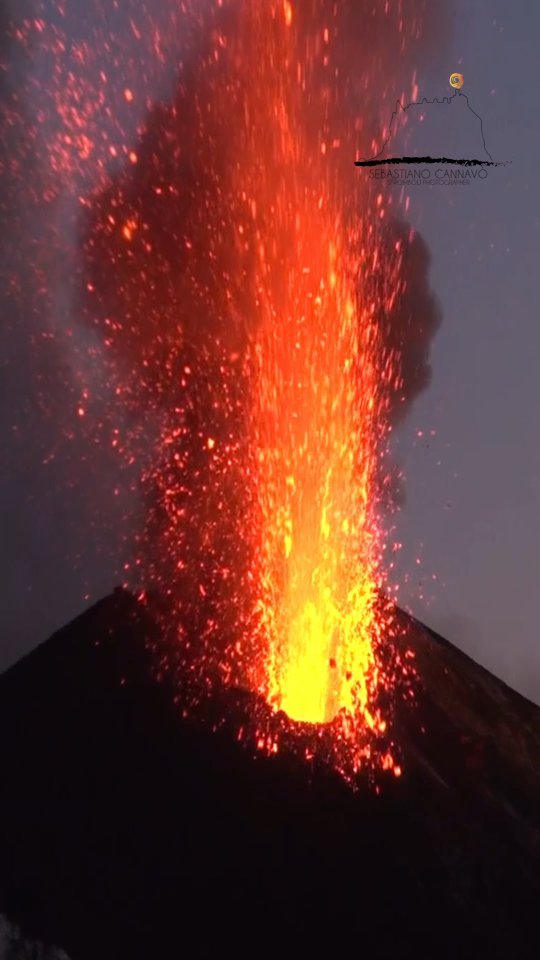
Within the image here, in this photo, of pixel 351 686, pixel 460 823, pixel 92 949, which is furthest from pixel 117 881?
pixel 351 686

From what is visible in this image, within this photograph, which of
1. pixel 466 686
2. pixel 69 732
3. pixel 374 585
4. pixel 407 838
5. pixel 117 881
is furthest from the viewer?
pixel 374 585

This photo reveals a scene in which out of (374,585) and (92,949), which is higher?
(374,585)

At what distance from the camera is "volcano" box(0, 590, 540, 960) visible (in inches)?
457

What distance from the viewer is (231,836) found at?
1304 centimetres

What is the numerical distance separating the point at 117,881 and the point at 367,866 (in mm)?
3798

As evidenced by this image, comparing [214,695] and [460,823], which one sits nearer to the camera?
[460,823]

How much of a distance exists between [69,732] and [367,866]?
620cm

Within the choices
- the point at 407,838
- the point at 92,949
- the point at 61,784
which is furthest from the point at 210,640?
the point at 92,949

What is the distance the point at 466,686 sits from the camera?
20.0 metres

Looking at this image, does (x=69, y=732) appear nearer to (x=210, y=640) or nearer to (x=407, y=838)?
(x=210, y=640)

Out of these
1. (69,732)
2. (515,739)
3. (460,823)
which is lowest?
(69,732)

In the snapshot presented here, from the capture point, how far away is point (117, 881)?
A: 40.0 feet

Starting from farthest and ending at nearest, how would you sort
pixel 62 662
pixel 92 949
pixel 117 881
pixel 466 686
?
1. pixel 466 686
2. pixel 62 662
3. pixel 117 881
4. pixel 92 949

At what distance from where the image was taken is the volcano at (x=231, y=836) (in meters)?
11.6
